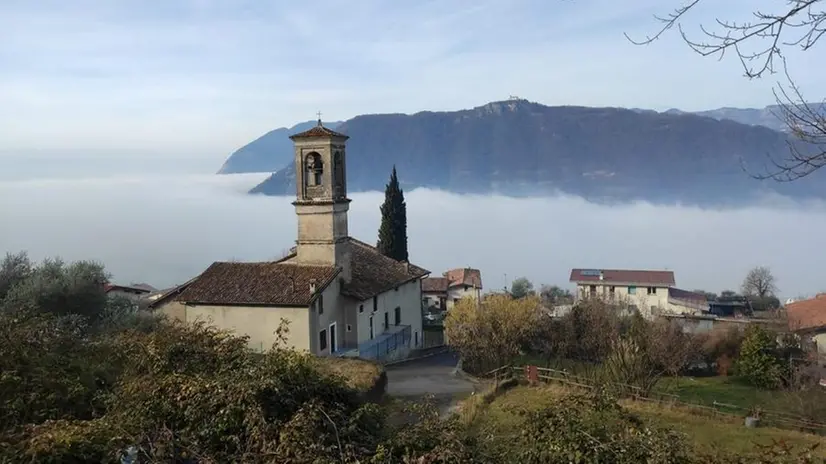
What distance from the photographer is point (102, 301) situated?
22250 mm

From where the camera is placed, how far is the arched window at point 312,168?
78.9 feet

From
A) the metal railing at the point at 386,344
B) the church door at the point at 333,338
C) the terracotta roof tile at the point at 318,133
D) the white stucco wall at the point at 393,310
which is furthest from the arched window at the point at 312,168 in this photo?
the metal railing at the point at 386,344

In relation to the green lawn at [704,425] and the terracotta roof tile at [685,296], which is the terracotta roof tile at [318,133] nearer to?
the green lawn at [704,425]

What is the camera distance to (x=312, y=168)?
2409 cm

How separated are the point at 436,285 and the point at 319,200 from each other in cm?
3891

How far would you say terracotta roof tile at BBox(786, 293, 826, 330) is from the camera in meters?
33.7

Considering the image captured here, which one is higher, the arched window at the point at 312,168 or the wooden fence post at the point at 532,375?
the arched window at the point at 312,168

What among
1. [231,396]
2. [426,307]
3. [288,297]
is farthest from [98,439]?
[426,307]

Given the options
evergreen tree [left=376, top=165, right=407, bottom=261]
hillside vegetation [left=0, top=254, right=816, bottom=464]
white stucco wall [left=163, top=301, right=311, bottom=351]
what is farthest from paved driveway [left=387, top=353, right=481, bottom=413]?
evergreen tree [left=376, top=165, right=407, bottom=261]

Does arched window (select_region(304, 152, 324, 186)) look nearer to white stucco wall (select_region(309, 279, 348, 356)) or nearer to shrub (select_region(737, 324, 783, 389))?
white stucco wall (select_region(309, 279, 348, 356))

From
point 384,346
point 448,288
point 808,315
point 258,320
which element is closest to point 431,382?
point 384,346

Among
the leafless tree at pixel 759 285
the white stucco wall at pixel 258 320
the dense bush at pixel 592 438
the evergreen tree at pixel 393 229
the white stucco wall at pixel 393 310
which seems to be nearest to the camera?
the dense bush at pixel 592 438

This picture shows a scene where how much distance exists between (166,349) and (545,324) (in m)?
21.9

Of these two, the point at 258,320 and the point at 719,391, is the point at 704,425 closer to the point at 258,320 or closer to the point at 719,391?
the point at 719,391
